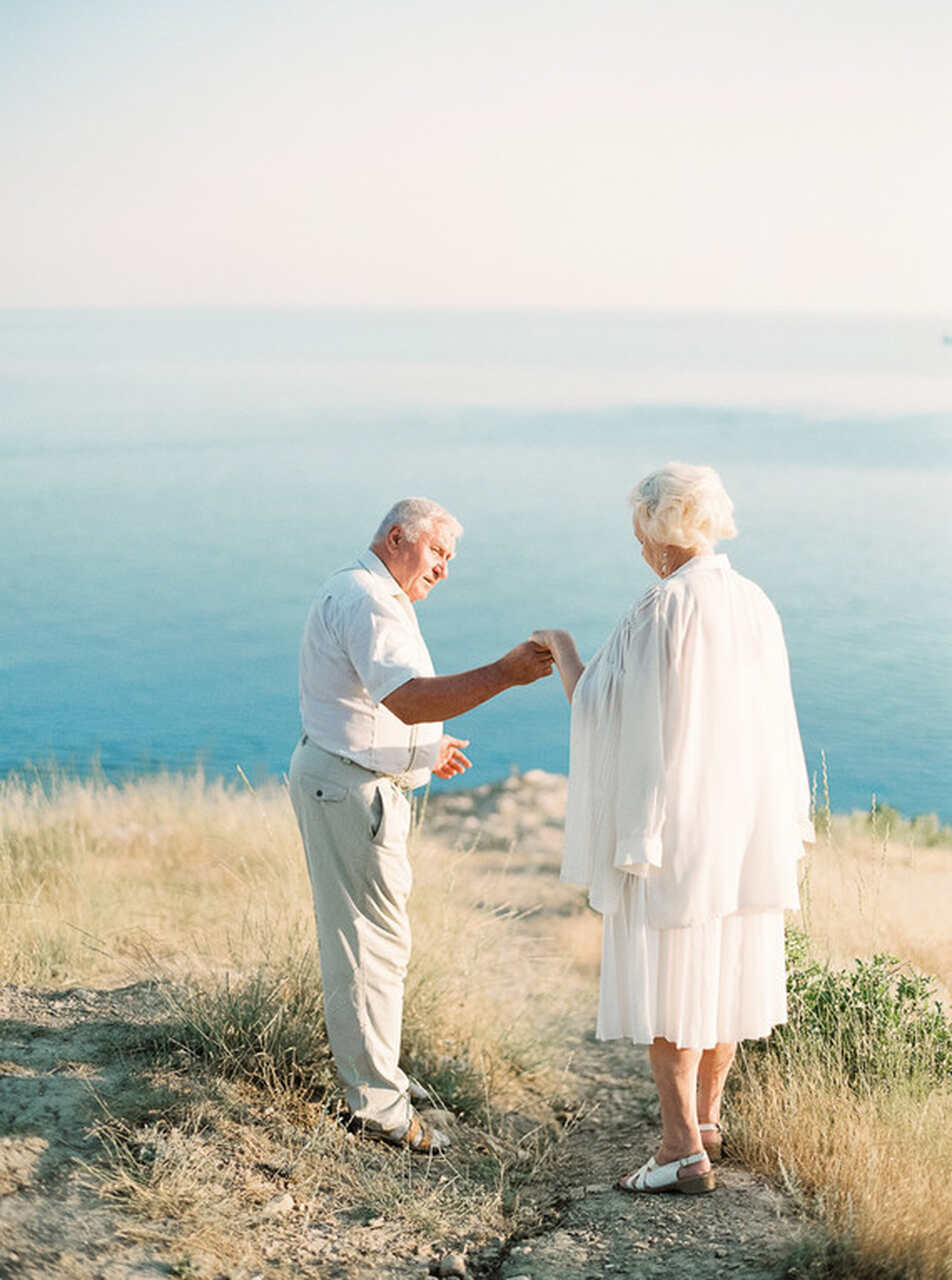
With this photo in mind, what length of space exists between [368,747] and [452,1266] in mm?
1448

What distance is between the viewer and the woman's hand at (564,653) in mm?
4133

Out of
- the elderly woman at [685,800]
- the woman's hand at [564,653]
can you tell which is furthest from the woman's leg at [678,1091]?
the woman's hand at [564,653]

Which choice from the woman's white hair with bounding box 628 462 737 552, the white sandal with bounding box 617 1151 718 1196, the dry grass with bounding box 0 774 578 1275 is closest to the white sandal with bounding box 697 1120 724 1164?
the white sandal with bounding box 617 1151 718 1196

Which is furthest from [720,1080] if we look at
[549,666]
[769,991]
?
[549,666]

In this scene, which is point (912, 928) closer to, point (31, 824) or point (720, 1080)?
point (720, 1080)

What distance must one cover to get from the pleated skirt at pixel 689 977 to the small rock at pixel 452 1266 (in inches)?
28.7

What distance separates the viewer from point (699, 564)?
393cm

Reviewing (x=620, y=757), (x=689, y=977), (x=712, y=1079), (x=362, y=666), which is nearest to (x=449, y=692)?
(x=362, y=666)

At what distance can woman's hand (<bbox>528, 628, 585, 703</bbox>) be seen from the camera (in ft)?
13.6

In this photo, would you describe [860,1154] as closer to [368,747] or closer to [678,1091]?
[678,1091]

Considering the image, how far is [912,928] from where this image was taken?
23.6 ft

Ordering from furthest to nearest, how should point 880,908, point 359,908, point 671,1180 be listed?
point 880,908 < point 359,908 < point 671,1180

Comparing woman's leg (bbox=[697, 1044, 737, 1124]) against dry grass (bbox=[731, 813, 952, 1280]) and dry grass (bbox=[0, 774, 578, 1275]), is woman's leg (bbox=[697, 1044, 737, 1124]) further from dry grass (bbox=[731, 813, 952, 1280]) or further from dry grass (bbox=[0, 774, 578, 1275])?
dry grass (bbox=[0, 774, 578, 1275])

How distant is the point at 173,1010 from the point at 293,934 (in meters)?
0.68
